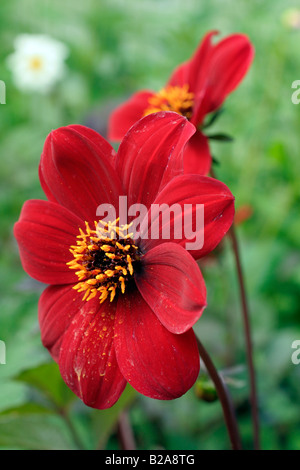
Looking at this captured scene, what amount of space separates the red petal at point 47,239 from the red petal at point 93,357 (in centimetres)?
5

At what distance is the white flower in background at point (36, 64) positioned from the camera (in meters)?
1.49

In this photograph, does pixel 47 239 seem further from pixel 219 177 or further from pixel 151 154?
pixel 219 177

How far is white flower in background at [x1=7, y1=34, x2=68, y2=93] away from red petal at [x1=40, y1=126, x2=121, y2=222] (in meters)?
1.05

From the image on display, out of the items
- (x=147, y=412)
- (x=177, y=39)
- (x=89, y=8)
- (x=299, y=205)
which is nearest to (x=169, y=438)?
(x=147, y=412)

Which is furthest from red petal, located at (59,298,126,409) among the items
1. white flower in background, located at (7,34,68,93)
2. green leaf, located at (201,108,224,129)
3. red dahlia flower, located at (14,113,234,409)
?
white flower in background, located at (7,34,68,93)

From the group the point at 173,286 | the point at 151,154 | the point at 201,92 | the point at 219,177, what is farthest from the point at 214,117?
the point at 219,177

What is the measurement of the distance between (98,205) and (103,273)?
0.08m

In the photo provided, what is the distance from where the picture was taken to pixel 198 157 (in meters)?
0.58

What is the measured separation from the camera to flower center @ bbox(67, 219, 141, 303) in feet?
1.62

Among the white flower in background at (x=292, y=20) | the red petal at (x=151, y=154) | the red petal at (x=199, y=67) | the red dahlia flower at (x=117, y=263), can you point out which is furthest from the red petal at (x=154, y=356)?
the white flower in background at (x=292, y=20)

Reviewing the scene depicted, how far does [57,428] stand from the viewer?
70 cm

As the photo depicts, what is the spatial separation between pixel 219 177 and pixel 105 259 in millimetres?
840

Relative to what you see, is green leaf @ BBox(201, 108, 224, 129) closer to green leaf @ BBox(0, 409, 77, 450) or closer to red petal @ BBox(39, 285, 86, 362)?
red petal @ BBox(39, 285, 86, 362)

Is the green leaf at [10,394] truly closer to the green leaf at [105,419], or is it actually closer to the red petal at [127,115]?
the green leaf at [105,419]
